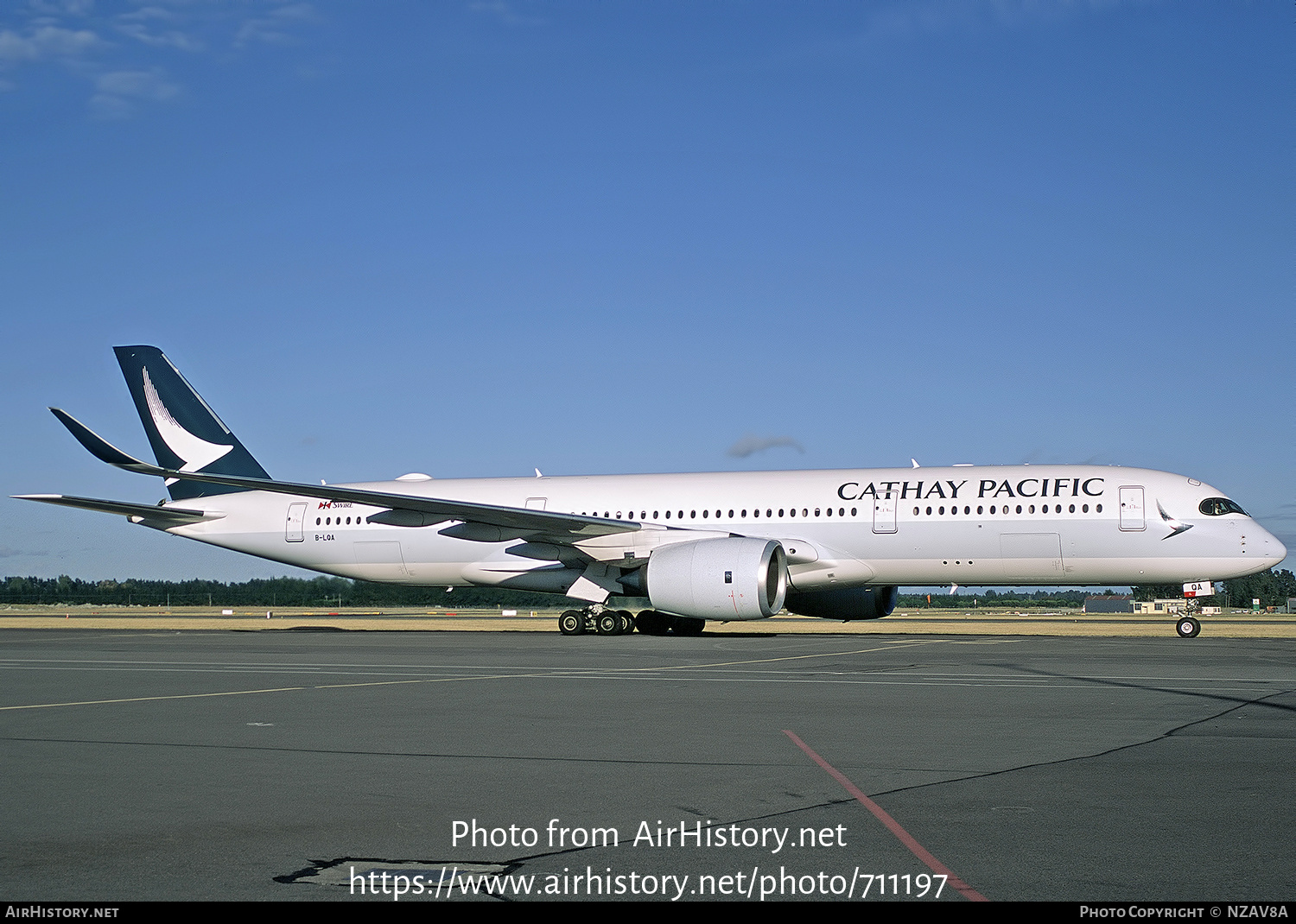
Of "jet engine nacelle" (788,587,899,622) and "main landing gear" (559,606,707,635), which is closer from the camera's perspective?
"main landing gear" (559,606,707,635)

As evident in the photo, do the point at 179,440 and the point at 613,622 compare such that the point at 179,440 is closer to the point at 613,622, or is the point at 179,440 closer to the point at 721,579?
the point at 613,622

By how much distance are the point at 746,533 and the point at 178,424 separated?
1724 centimetres

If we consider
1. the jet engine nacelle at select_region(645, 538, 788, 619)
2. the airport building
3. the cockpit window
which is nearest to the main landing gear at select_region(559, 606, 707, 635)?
Result: the jet engine nacelle at select_region(645, 538, 788, 619)

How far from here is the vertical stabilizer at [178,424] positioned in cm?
3366

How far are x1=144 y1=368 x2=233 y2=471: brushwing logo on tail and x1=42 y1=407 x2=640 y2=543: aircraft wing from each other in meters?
7.52

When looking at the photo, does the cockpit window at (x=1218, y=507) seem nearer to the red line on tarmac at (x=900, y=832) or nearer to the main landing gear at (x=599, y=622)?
the main landing gear at (x=599, y=622)

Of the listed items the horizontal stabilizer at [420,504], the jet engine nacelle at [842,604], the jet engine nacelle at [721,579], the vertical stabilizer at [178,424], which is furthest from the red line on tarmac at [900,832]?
the vertical stabilizer at [178,424]

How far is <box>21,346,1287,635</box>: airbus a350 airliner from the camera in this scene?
81.6ft

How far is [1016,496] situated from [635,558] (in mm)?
8676

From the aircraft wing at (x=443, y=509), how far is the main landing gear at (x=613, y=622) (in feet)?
6.73

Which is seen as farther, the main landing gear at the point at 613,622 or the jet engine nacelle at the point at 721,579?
→ the main landing gear at the point at 613,622

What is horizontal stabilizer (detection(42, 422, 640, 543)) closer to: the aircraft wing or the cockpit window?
the aircraft wing
